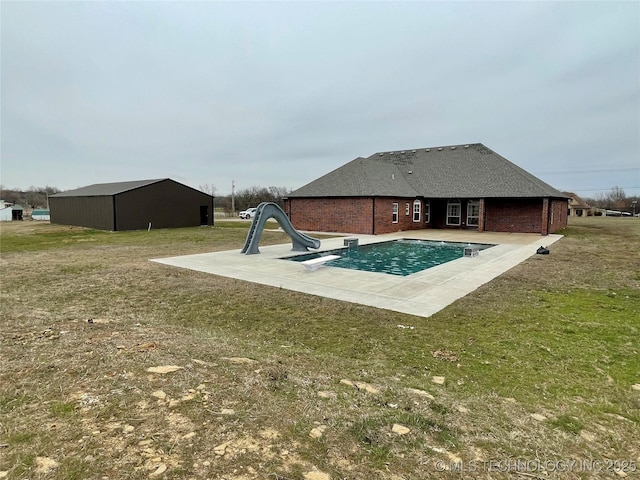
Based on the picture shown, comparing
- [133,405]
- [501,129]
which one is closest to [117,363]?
[133,405]

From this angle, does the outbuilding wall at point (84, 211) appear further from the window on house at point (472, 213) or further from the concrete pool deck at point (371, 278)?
the window on house at point (472, 213)

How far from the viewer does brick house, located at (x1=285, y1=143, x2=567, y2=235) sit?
72.8ft

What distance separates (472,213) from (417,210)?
398cm

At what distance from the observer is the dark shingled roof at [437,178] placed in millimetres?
22547

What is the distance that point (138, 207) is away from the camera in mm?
26422

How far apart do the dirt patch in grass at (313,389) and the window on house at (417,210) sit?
18523 mm

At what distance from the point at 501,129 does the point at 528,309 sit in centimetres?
2978

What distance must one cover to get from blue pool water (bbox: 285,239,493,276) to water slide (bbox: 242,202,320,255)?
70cm

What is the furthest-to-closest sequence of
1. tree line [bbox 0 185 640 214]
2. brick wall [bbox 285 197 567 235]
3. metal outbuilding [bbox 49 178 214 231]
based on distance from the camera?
tree line [bbox 0 185 640 214] < metal outbuilding [bbox 49 178 214 231] < brick wall [bbox 285 197 567 235]

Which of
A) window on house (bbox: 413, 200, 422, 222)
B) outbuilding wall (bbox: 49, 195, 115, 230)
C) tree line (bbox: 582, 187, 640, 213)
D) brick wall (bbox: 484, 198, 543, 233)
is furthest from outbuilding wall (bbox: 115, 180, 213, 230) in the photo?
tree line (bbox: 582, 187, 640, 213)

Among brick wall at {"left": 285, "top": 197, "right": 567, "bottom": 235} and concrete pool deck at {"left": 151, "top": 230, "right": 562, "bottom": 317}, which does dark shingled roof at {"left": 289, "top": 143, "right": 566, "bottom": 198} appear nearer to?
brick wall at {"left": 285, "top": 197, "right": 567, "bottom": 235}

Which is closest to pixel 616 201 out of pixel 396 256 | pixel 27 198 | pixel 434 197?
pixel 434 197

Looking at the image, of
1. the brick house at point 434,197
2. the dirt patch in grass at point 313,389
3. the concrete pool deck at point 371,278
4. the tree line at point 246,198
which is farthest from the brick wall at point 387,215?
the tree line at point 246,198

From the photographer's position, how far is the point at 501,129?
31.3 m
